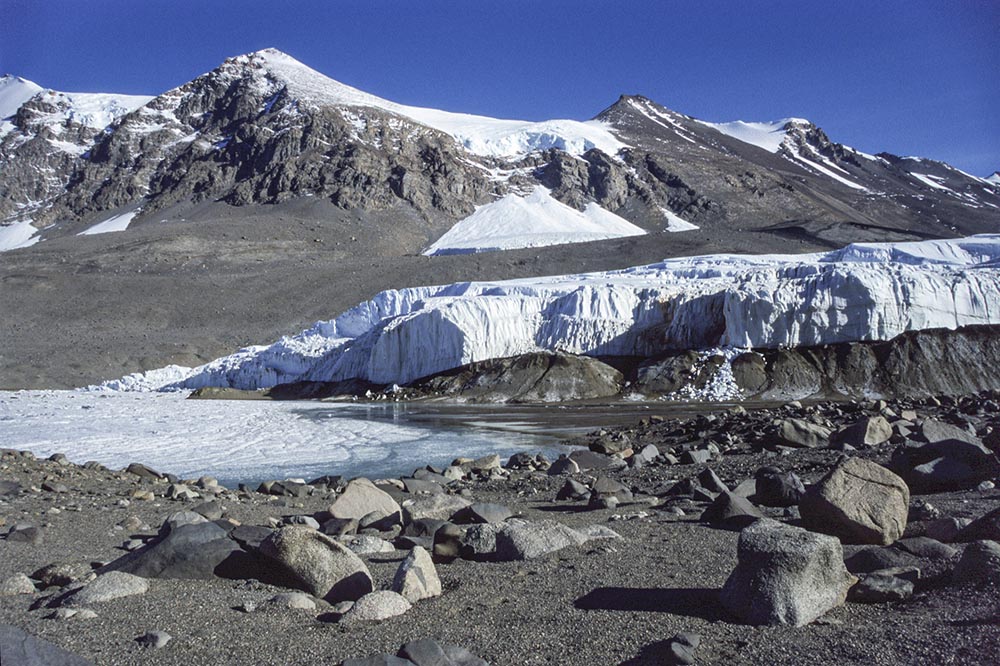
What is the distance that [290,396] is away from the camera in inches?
1565

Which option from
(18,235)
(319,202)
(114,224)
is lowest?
(18,235)

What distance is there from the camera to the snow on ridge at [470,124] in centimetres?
13138

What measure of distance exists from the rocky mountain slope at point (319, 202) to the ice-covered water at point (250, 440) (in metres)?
26.3

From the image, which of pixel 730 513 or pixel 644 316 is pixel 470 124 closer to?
pixel 644 316

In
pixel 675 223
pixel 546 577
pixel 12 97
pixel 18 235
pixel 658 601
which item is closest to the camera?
pixel 658 601

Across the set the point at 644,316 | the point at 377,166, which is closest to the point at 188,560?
the point at 644,316

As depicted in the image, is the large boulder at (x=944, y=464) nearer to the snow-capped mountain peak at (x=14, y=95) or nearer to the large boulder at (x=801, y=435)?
the large boulder at (x=801, y=435)

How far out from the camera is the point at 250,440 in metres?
18.8

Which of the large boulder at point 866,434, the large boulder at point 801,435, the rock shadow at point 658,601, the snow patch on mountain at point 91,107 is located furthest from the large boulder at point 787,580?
the snow patch on mountain at point 91,107

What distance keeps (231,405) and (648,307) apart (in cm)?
1839

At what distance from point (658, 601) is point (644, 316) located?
3058 centimetres

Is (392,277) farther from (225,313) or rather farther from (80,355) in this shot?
(80,355)

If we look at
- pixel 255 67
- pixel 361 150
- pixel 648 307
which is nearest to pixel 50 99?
pixel 255 67

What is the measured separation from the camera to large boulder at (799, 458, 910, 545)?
523 cm
